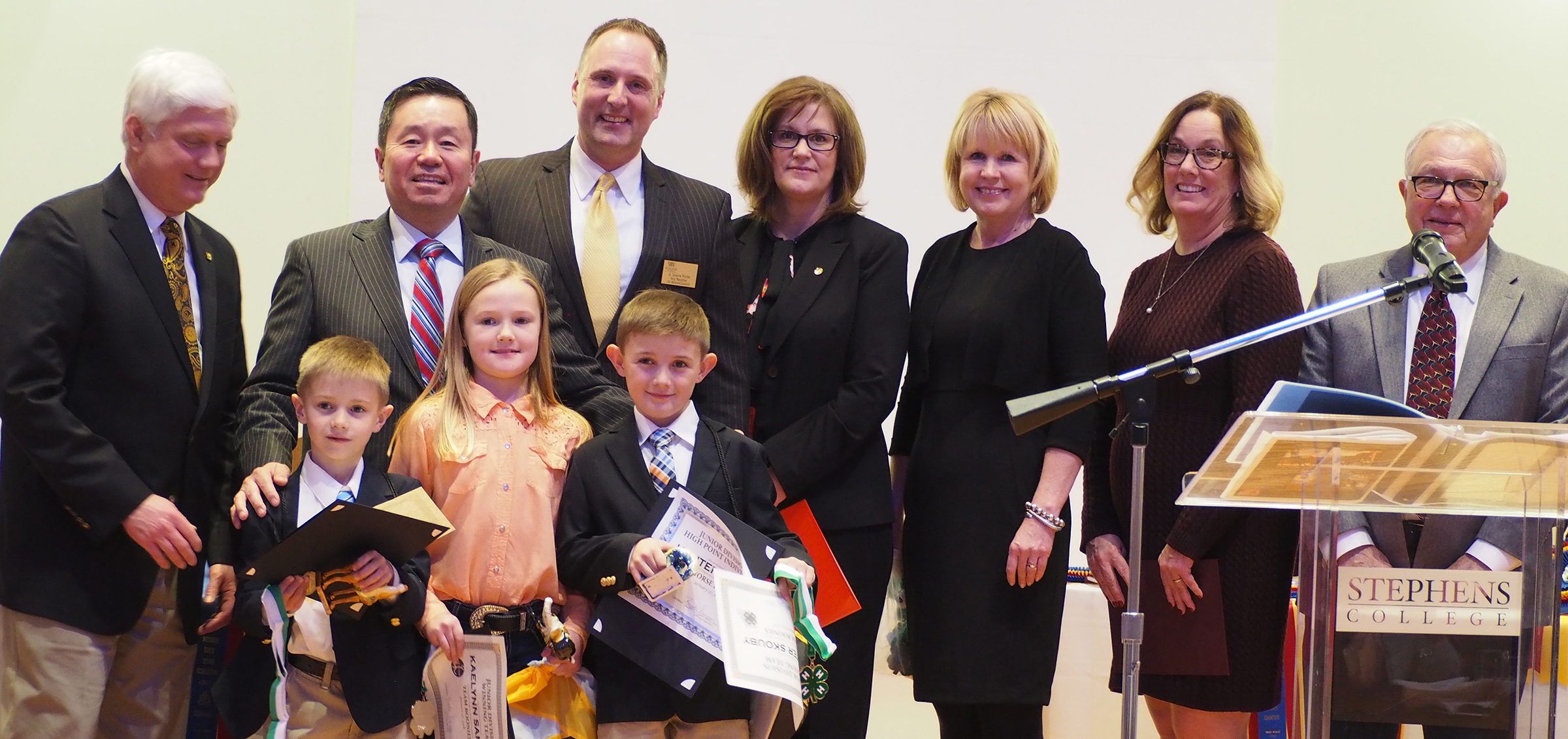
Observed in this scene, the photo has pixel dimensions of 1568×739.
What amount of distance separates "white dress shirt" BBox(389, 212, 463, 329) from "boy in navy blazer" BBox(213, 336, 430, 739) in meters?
0.26

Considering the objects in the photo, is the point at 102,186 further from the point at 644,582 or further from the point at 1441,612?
the point at 1441,612

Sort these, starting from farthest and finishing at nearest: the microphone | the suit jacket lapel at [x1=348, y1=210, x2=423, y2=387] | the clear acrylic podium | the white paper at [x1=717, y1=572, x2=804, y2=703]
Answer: the suit jacket lapel at [x1=348, y1=210, x2=423, y2=387]
the white paper at [x1=717, y1=572, x2=804, y2=703]
the microphone
the clear acrylic podium

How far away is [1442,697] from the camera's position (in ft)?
6.93

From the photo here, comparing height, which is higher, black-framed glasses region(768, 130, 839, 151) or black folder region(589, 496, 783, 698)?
black-framed glasses region(768, 130, 839, 151)

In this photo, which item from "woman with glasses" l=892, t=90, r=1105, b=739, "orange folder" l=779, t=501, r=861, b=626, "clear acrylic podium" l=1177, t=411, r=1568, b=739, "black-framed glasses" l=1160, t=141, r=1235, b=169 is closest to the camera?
"clear acrylic podium" l=1177, t=411, r=1568, b=739

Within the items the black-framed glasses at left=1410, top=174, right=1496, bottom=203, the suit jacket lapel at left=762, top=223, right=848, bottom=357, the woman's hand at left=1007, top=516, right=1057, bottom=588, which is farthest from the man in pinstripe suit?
the black-framed glasses at left=1410, top=174, right=1496, bottom=203

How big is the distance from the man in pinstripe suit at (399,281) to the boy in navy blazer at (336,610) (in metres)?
0.09

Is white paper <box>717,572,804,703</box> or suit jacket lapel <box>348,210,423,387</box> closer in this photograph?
white paper <box>717,572,804,703</box>

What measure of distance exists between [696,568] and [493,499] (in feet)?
1.38

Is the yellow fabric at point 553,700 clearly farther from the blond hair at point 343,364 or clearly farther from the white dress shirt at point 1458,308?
the white dress shirt at point 1458,308

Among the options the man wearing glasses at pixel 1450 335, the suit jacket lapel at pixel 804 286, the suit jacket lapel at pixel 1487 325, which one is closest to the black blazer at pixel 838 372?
the suit jacket lapel at pixel 804 286

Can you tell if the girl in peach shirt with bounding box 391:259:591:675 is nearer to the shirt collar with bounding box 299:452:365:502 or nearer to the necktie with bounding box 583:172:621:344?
the shirt collar with bounding box 299:452:365:502

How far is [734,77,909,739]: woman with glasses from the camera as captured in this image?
3025 millimetres

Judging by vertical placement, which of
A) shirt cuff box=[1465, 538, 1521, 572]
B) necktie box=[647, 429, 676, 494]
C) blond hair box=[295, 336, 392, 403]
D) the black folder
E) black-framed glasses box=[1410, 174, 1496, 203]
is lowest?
the black folder
